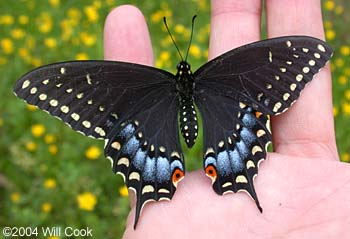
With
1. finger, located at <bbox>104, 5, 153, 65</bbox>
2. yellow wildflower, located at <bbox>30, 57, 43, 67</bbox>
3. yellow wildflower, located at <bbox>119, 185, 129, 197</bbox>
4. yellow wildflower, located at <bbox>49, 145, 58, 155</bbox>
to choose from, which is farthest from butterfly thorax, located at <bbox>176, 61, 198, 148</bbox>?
yellow wildflower, located at <bbox>30, 57, 43, 67</bbox>

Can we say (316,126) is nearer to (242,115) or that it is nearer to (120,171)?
(242,115)

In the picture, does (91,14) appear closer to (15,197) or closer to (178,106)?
(15,197)

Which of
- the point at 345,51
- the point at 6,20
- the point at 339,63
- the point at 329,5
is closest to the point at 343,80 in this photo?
A: the point at 339,63

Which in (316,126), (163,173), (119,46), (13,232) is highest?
(119,46)

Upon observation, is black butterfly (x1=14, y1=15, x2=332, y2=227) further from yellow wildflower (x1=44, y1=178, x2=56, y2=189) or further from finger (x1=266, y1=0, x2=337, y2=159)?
yellow wildflower (x1=44, y1=178, x2=56, y2=189)

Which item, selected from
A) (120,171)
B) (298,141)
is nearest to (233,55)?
(298,141)

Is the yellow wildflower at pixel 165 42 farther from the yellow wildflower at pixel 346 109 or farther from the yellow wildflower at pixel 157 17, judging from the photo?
the yellow wildflower at pixel 346 109

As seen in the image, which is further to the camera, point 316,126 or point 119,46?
point 119,46
